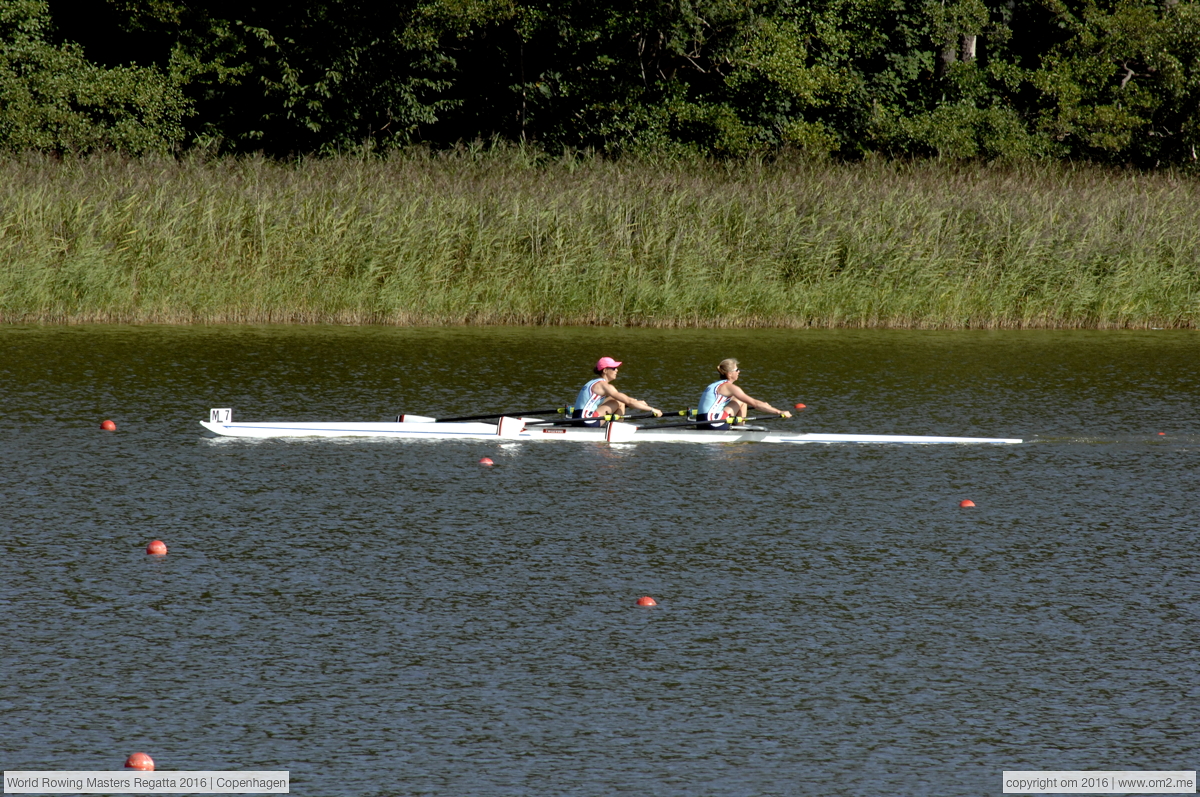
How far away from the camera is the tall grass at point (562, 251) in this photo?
18.6m

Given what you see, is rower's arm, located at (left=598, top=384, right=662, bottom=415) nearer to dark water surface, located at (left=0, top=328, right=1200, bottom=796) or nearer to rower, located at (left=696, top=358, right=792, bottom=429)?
rower, located at (left=696, top=358, right=792, bottom=429)

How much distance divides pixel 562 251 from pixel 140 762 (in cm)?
1484

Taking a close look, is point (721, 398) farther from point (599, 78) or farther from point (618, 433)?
point (599, 78)

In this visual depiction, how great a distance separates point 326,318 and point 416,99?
13.4 m

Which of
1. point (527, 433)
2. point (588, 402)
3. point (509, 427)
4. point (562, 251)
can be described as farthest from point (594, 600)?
point (562, 251)

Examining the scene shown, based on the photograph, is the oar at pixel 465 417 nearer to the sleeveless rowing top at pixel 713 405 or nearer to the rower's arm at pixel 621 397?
the rower's arm at pixel 621 397

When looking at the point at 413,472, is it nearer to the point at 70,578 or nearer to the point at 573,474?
the point at 573,474

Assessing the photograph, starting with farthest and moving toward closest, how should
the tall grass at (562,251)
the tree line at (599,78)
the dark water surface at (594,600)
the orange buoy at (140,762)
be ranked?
1. the tree line at (599,78)
2. the tall grass at (562,251)
3. the dark water surface at (594,600)
4. the orange buoy at (140,762)
